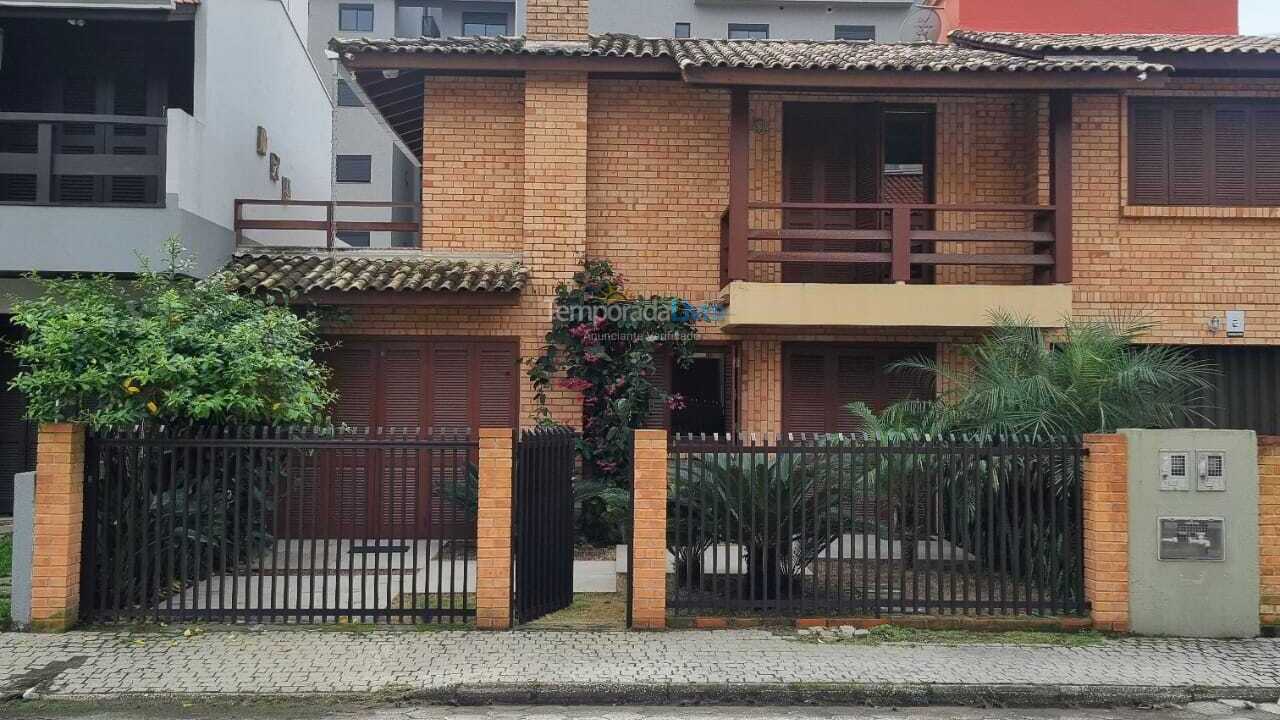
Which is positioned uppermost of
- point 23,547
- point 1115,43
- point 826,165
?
point 1115,43

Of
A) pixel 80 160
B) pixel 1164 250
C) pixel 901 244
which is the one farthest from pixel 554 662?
pixel 1164 250

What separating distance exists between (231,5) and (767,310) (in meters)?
8.43

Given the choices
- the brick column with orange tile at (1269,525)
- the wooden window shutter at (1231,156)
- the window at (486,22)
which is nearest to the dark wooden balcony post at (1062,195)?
the wooden window shutter at (1231,156)

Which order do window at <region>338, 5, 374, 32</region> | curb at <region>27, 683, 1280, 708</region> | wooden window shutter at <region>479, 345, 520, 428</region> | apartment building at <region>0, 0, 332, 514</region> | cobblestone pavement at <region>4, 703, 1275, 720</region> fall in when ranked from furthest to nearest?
window at <region>338, 5, 374, 32</region>
wooden window shutter at <region>479, 345, 520, 428</region>
apartment building at <region>0, 0, 332, 514</region>
curb at <region>27, 683, 1280, 708</region>
cobblestone pavement at <region>4, 703, 1275, 720</region>

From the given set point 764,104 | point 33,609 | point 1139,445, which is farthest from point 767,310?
point 33,609

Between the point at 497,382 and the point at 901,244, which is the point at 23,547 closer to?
the point at 497,382

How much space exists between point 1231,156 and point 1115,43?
6.73 feet

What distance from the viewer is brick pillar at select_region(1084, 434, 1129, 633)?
7430 millimetres

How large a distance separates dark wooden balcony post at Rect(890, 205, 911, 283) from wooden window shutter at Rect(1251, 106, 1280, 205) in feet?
15.7

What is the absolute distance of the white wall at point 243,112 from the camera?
11281 mm

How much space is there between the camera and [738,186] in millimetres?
10891

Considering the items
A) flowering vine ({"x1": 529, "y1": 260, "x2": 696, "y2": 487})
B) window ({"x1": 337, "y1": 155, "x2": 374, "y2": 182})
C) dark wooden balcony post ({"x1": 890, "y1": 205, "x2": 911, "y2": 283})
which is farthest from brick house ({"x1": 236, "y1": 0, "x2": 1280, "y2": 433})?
window ({"x1": 337, "y1": 155, "x2": 374, "y2": 182})

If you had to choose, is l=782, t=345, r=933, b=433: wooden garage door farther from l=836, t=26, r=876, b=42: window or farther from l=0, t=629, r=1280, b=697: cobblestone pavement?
l=836, t=26, r=876, b=42: window

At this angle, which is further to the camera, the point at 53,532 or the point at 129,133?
the point at 129,133
